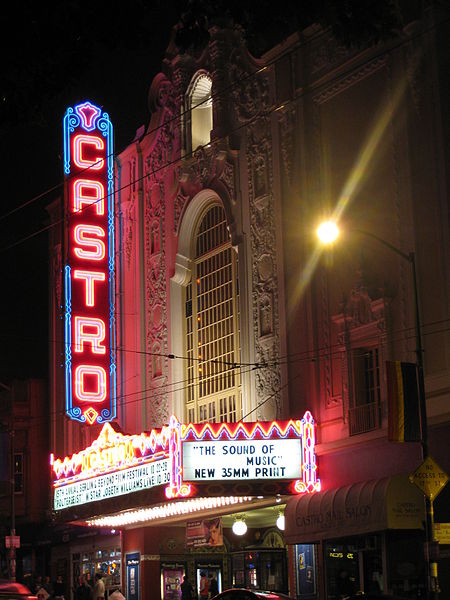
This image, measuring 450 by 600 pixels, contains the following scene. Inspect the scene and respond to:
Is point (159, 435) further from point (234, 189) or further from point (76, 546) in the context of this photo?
point (76, 546)

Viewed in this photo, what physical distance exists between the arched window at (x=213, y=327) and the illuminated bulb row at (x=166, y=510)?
7.85ft

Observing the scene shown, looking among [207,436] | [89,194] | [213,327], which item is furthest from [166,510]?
[89,194]

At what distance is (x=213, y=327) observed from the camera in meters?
31.5

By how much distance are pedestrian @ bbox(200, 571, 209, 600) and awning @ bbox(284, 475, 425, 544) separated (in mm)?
7012

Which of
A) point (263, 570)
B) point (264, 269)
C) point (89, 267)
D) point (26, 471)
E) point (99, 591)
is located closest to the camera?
point (264, 269)

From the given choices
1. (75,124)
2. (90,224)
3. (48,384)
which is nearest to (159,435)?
(90,224)

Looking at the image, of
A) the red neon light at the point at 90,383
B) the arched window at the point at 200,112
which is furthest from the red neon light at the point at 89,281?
the arched window at the point at 200,112

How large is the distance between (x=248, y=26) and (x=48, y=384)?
34.0 metres

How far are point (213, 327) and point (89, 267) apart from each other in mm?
4678

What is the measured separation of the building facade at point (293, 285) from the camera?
2414cm

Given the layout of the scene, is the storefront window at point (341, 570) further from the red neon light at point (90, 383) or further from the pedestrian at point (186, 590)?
the red neon light at point (90, 383)

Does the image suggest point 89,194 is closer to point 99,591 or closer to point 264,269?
point 264,269

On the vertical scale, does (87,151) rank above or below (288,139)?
above

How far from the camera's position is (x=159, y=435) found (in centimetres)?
2770
